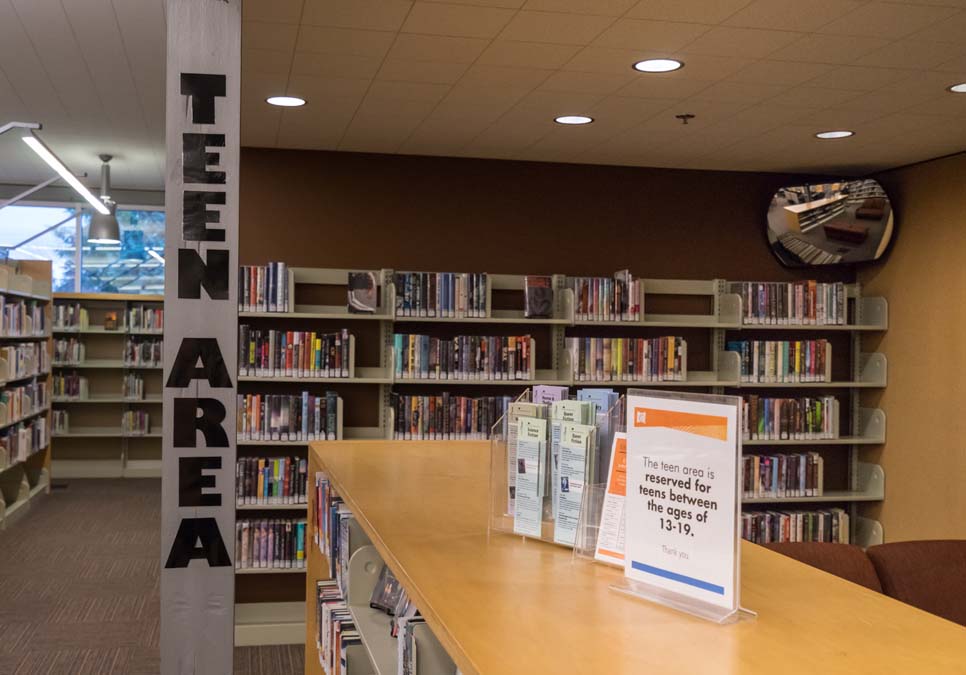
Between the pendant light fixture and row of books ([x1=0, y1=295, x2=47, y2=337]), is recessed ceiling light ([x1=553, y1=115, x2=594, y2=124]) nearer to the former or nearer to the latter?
row of books ([x1=0, y1=295, x2=47, y2=337])

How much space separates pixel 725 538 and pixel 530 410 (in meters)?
0.73

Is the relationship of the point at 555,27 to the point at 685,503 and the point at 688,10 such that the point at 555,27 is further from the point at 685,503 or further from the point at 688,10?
the point at 685,503

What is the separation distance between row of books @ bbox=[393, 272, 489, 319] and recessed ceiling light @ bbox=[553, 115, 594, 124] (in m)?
1.13

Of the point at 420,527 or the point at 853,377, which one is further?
the point at 853,377

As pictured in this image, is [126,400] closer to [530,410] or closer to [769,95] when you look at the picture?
[769,95]

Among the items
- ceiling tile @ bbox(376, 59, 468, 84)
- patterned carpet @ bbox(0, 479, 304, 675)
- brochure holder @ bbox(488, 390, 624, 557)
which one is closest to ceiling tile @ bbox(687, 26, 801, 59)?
ceiling tile @ bbox(376, 59, 468, 84)

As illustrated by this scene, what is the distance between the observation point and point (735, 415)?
4.61 ft

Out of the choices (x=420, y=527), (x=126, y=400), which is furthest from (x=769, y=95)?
(x=126, y=400)

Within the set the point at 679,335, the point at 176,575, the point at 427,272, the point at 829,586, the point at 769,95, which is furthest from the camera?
the point at 679,335

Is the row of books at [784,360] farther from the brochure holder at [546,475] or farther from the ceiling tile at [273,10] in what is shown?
the brochure holder at [546,475]

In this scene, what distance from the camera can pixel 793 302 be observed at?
20.7ft

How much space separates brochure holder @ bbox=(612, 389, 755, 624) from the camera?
1.41 metres

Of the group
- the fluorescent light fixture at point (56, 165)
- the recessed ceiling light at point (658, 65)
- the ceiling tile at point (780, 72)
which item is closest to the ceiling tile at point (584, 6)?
the recessed ceiling light at point (658, 65)

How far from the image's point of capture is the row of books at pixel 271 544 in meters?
5.56
